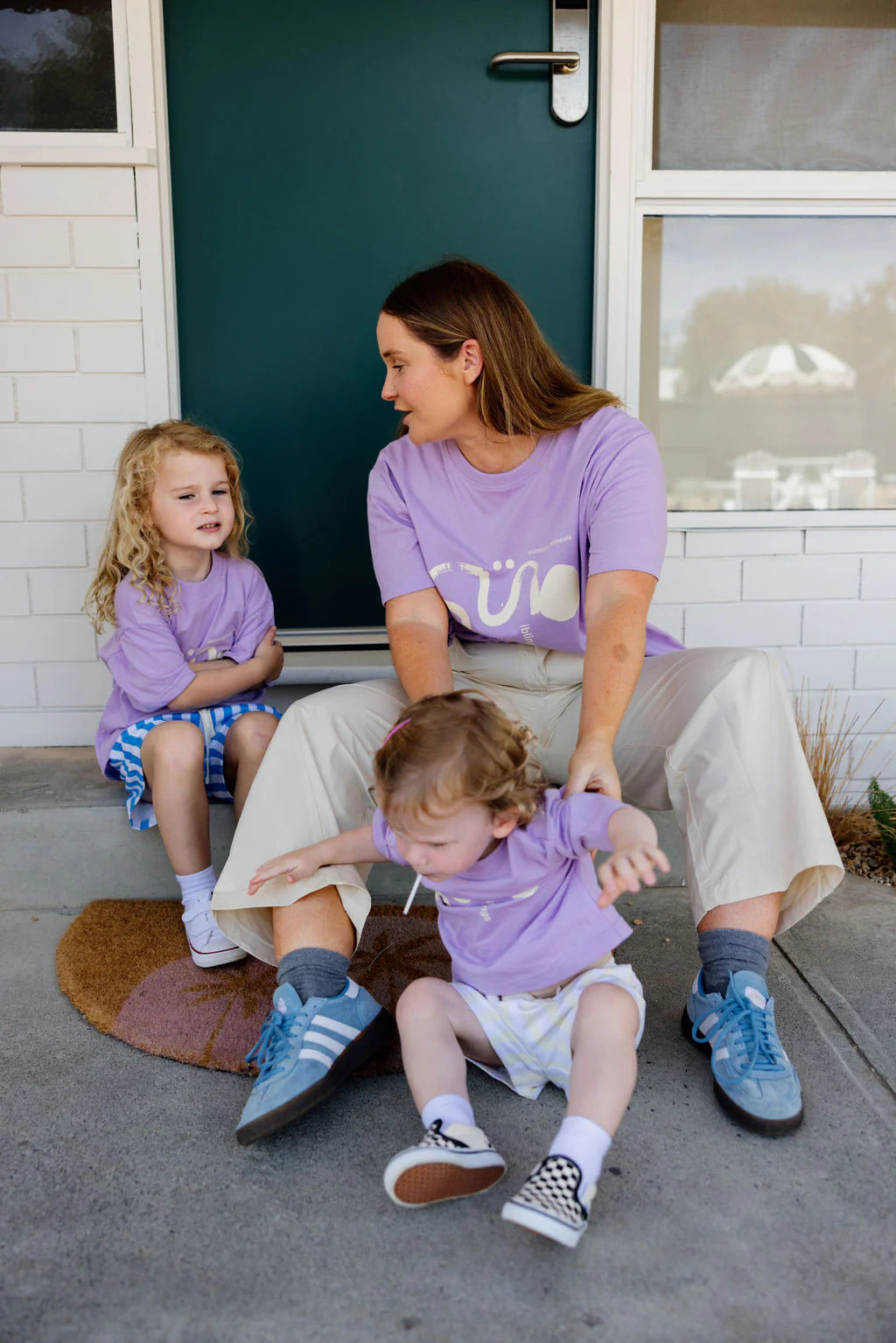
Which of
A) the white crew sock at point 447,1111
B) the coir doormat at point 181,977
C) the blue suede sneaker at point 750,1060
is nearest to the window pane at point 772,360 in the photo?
the coir doormat at point 181,977

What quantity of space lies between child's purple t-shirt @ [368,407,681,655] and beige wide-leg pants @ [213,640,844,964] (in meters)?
0.24

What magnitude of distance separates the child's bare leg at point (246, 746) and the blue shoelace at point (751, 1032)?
3.33 ft

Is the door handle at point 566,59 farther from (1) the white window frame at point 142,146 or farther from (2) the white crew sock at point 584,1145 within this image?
(2) the white crew sock at point 584,1145

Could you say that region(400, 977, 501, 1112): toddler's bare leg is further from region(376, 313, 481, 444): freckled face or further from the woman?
region(376, 313, 481, 444): freckled face

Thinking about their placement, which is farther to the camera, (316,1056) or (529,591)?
(529,591)

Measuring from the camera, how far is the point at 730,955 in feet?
5.66

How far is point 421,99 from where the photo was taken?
2.77m

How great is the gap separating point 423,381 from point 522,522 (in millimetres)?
312

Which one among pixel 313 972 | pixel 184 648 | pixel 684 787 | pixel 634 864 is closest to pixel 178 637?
pixel 184 648

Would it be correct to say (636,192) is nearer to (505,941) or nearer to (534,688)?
(534,688)

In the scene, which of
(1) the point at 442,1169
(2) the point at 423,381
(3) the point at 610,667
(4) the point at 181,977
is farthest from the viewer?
(4) the point at 181,977

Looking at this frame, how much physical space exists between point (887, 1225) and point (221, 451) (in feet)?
6.27

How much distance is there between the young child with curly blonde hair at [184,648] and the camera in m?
2.14

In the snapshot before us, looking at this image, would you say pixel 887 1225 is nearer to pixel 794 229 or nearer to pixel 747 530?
pixel 747 530
